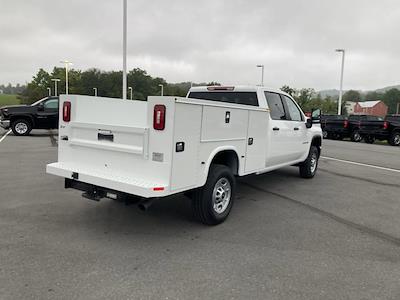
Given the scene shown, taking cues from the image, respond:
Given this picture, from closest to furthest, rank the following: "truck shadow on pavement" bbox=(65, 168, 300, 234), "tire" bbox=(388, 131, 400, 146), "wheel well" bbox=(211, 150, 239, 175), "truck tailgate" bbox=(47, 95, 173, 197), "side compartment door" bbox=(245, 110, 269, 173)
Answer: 1. "truck tailgate" bbox=(47, 95, 173, 197)
2. "truck shadow on pavement" bbox=(65, 168, 300, 234)
3. "wheel well" bbox=(211, 150, 239, 175)
4. "side compartment door" bbox=(245, 110, 269, 173)
5. "tire" bbox=(388, 131, 400, 146)

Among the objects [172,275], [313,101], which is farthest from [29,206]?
[313,101]

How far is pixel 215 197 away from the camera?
5.00 meters

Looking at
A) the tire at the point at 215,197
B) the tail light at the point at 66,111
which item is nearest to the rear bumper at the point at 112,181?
the tail light at the point at 66,111

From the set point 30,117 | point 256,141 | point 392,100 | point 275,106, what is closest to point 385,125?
point 275,106

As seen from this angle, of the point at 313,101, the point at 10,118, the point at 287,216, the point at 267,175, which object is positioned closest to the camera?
the point at 287,216

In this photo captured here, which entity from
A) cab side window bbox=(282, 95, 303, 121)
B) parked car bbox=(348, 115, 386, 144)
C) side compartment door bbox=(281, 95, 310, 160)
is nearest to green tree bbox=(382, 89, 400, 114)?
parked car bbox=(348, 115, 386, 144)

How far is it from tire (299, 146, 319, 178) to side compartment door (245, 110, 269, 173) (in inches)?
112

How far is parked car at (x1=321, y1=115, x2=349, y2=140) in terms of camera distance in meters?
24.2

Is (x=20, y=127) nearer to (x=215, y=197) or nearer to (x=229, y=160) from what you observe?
(x=229, y=160)

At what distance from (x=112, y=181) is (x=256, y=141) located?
2489 millimetres

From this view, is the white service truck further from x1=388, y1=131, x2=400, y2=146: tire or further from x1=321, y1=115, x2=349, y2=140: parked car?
x1=321, y1=115, x2=349, y2=140: parked car

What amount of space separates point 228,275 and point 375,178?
7039 millimetres

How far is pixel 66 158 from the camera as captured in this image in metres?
5.06

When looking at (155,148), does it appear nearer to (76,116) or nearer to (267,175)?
(76,116)
